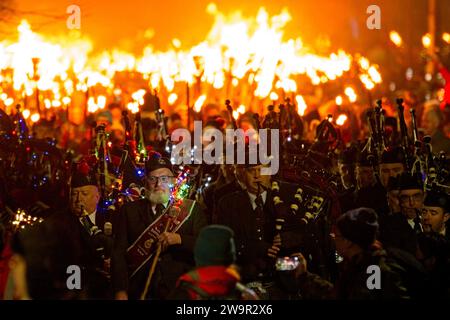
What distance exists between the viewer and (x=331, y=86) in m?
22.2

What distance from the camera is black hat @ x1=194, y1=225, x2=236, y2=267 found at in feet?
20.5

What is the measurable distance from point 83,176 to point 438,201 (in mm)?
3573

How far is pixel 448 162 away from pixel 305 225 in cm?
287

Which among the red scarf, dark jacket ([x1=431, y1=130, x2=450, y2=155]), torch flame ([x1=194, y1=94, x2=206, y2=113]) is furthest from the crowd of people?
torch flame ([x1=194, y1=94, x2=206, y2=113])

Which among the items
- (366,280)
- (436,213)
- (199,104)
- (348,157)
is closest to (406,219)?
(436,213)

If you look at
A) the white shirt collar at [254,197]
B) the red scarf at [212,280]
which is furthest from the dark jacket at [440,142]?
the red scarf at [212,280]

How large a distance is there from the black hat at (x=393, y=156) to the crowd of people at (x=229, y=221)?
16 millimetres

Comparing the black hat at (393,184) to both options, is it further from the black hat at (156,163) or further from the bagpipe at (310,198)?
the black hat at (156,163)

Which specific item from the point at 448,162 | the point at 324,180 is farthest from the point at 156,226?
the point at 448,162

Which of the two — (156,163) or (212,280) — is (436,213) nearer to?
(156,163)

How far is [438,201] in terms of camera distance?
870 cm

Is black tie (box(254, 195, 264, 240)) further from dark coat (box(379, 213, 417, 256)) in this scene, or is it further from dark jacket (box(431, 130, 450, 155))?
dark jacket (box(431, 130, 450, 155))

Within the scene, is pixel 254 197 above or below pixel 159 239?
above
